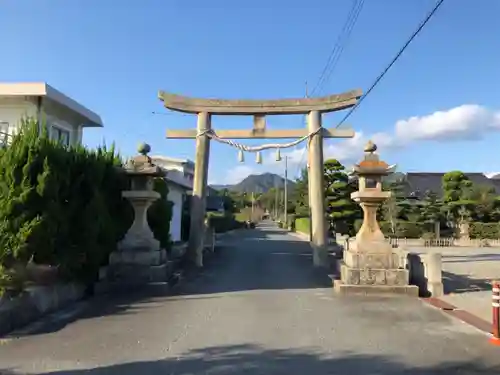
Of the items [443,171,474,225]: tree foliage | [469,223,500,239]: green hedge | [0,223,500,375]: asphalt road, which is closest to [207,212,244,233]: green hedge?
[443,171,474,225]: tree foliage

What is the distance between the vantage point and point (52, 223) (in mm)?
8773

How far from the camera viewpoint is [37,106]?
15289 millimetres

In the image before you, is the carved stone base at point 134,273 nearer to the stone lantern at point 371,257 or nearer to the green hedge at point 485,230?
the stone lantern at point 371,257

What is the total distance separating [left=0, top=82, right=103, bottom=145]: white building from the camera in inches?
582

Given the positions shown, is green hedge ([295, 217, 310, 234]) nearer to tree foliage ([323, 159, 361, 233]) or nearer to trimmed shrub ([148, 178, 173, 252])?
tree foliage ([323, 159, 361, 233])

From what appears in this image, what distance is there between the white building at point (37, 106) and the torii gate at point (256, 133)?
3.29m

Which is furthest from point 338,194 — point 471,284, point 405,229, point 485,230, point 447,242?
point 471,284

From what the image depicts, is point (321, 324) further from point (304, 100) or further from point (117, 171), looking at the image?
point (304, 100)

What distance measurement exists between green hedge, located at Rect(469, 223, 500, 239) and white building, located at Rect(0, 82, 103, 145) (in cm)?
2931

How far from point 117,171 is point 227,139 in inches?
229

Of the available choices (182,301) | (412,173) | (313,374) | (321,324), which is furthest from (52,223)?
(412,173)

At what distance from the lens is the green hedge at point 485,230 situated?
34938 mm

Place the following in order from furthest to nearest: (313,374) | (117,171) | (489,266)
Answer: (489,266) < (117,171) < (313,374)

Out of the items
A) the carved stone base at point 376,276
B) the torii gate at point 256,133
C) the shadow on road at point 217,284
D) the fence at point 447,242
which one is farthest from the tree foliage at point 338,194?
the carved stone base at point 376,276
